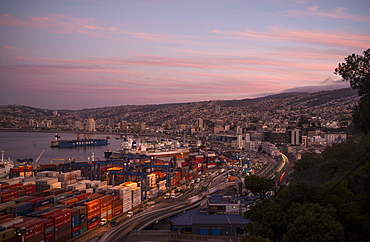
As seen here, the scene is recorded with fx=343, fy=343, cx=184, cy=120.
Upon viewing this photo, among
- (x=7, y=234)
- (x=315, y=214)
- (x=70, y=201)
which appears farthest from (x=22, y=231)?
(x=315, y=214)

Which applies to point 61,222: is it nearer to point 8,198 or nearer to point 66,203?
point 66,203

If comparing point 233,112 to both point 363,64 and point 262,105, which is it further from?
point 363,64

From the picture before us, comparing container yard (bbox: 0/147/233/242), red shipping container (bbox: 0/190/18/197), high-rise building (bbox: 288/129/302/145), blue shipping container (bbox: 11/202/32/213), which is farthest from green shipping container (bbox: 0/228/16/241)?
high-rise building (bbox: 288/129/302/145)

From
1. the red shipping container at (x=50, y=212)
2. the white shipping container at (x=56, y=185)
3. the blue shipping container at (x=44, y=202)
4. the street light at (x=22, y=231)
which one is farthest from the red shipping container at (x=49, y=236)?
the white shipping container at (x=56, y=185)

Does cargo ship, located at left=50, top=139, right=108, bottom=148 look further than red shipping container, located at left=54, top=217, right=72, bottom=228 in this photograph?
Yes

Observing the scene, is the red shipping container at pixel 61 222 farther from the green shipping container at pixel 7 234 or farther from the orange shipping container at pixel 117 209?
the orange shipping container at pixel 117 209

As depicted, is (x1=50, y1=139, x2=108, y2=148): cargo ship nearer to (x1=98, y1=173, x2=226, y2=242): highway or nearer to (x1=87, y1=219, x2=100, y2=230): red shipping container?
(x1=98, y1=173, x2=226, y2=242): highway
